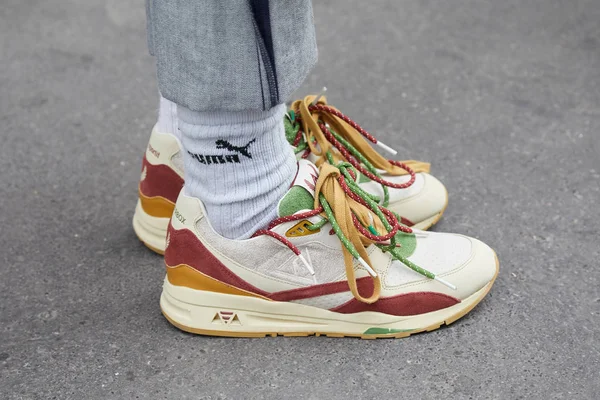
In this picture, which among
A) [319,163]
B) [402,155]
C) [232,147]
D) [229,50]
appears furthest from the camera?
[402,155]

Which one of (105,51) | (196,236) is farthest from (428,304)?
(105,51)

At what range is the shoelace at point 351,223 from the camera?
4.09 feet

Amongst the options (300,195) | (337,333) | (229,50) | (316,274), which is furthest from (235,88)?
(337,333)

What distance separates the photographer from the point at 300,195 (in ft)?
4.15

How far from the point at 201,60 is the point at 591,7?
6.30 feet

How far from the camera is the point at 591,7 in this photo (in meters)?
2.61

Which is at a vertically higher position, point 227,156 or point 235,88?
point 235,88

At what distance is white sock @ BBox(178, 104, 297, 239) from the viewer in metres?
1.19
